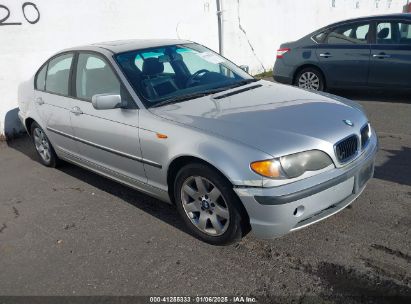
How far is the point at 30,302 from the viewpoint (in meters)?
2.84

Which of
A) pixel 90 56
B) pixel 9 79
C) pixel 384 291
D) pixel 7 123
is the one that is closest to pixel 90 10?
pixel 9 79

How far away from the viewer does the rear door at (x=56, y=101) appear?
4523 millimetres

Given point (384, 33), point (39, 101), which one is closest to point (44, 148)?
point (39, 101)

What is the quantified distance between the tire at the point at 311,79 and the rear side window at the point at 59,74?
4605 millimetres

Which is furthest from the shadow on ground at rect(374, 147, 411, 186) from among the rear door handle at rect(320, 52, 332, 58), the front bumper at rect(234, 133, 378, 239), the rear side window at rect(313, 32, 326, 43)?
the rear side window at rect(313, 32, 326, 43)

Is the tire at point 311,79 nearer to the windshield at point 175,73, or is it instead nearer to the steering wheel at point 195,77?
the windshield at point 175,73

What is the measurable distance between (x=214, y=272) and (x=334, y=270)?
851mm

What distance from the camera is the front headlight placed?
276cm

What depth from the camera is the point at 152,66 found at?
13.0 feet

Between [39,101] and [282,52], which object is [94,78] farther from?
[282,52]

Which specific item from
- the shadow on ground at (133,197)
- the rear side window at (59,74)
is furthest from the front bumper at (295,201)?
the rear side window at (59,74)

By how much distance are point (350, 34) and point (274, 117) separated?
5.08m

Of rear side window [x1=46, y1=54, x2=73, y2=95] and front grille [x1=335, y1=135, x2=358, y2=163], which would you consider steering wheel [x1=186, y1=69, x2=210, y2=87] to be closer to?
rear side window [x1=46, y1=54, x2=73, y2=95]

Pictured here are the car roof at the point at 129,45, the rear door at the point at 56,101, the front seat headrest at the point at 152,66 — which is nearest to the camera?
the front seat headrest at the point at 152,66
